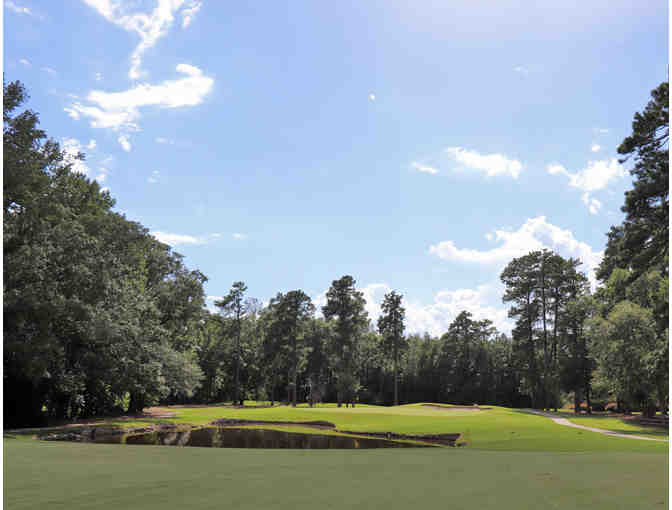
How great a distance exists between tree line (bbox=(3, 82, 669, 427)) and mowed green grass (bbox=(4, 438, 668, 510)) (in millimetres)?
13158

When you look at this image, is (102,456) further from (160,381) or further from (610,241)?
(610,241)

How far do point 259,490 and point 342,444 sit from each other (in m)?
16.9

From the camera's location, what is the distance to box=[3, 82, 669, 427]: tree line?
21859 millimetres

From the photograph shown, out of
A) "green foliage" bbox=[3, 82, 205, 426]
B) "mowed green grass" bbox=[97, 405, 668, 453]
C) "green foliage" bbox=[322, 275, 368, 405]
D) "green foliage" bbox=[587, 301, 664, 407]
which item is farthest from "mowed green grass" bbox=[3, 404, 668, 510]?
"green foliage" bbox=[322, 275, 368, 405]

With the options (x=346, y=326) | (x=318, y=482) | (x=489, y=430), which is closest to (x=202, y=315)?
(x=346, y=326)

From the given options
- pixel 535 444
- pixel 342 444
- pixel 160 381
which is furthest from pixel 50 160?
pixel 535 444

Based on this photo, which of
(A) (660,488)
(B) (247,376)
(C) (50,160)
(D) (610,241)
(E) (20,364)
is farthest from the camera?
(B) (247,376)

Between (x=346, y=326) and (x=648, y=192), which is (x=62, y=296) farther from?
(x=346, y=326)

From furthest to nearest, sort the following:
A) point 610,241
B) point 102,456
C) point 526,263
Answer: point 526,263
point 610,241
point 102,456

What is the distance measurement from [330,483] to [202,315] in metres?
40.5

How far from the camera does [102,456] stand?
12.1 metres

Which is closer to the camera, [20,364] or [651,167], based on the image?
[651,167]

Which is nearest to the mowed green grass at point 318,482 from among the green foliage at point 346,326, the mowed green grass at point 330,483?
the mowed green grass at point 330,483

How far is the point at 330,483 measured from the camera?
7.91 m
